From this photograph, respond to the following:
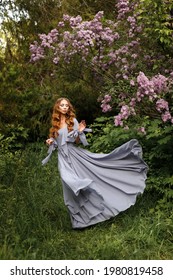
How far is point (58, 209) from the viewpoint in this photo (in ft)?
18.6

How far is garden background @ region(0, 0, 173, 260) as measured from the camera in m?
4.71

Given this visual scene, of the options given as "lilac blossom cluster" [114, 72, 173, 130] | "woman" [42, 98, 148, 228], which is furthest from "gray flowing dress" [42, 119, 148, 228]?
"lilac blossom cluster" [114, 72, 173, 130]

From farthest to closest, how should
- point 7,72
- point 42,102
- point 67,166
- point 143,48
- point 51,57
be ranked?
point 42,102 < point 7,72 < point 51,57 < point 143,48 < point 67,166

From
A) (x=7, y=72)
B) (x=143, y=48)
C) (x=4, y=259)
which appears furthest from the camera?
(x=7, y=72)

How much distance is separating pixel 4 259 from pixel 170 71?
332cm

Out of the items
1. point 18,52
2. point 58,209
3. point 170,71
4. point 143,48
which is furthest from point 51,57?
point 18,52

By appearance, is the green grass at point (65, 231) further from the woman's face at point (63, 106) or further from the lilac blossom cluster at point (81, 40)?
the lilac blossom cluster at point (81, 40)

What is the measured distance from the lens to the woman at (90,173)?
5.09m

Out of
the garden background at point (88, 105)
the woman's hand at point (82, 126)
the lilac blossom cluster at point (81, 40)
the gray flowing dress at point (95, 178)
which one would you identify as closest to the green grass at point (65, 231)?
the garden background at point (88, 105)

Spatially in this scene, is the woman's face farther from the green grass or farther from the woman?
the green grass

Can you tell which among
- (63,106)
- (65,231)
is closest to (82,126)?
(63,106)
